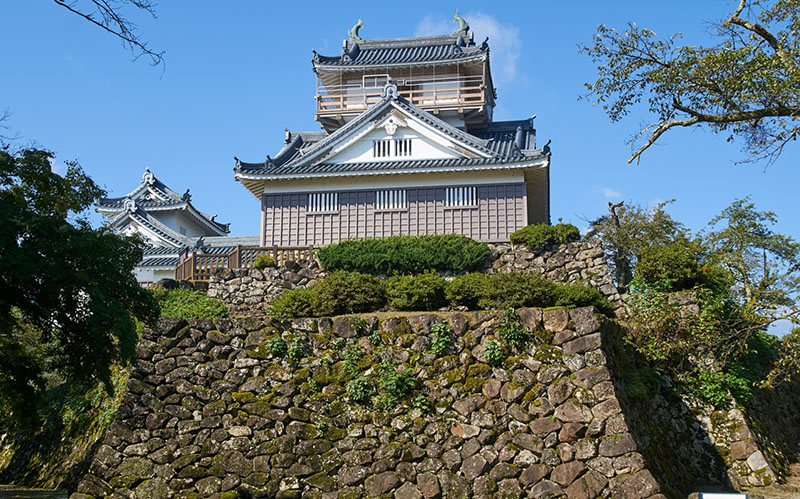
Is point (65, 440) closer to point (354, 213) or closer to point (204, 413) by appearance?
point (204, 413)

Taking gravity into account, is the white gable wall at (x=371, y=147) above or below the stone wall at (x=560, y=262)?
above

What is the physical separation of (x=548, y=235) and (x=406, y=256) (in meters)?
4.20

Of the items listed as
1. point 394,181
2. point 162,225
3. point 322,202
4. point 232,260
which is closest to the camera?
point 232,260

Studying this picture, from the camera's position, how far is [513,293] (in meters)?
15.3

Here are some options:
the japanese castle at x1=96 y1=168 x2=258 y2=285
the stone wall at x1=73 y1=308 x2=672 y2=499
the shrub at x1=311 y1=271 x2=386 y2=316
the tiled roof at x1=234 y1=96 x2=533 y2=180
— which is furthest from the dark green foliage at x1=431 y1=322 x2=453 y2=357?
the japanese castle at x1=96 y1=168 x2=258 y2=285

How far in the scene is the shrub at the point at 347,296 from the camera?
16.3 metres

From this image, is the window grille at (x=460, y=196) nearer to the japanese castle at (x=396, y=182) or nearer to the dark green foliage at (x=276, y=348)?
the japanese castle at (x=396, y=182)

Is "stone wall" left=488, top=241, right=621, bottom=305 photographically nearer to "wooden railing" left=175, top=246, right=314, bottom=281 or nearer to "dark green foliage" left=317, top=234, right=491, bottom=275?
"dark green foliage" left=317, top=234, right=491, bottom=275

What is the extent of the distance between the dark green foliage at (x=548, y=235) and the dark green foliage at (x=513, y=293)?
429 cm

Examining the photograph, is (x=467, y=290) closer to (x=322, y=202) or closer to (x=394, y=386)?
(x=394, y=386)

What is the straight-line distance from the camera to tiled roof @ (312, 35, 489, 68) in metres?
31.2

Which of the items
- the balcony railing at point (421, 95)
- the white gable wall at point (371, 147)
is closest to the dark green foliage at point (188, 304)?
the white gable wall at point (371, 147)

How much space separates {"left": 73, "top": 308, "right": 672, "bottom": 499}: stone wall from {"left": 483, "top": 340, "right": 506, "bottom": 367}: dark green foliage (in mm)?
100

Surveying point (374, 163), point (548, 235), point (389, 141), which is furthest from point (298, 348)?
point (389, 141)
